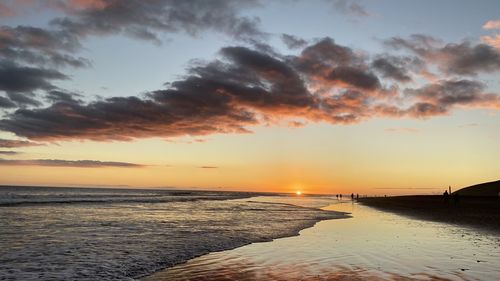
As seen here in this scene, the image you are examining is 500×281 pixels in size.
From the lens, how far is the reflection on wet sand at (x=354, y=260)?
42.0ft

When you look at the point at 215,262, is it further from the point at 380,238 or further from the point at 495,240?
the point at 495,240

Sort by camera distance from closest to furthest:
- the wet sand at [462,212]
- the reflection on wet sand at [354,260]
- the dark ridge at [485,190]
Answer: the reflection on wet sand at [354,260], the wet sand at [462,212], the dark ridge at [485,190]

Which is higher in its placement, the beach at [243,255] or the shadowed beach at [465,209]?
the shadowed beach at [465,209]

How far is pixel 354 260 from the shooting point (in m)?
15.5

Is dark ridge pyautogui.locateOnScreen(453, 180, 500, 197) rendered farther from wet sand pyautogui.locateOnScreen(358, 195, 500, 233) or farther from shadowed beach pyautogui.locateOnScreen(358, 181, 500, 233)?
wet sand pyautogui.locateOnScreen(358, 195, 500, 233)

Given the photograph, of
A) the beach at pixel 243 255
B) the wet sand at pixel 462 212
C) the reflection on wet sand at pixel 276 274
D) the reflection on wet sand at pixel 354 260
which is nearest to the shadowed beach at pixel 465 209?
the wet sand at pixel 462 212

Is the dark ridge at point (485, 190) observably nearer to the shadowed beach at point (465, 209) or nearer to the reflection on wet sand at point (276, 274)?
the shadowed beach at point (465, 209)

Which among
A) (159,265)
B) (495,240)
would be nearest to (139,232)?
(159,265)

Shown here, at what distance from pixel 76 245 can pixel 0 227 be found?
35.3 ft

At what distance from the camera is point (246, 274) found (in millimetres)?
13078

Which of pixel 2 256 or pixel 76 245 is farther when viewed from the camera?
pixel 76 245

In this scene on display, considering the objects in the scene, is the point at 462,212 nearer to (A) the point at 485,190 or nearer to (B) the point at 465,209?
(B) the point at 465,209

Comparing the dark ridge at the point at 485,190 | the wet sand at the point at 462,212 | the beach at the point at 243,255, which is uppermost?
the dark ridge at the point at 485,190

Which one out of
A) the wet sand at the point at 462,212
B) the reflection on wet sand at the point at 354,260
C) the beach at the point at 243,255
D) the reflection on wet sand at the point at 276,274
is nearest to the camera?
the reflection on wet sand at the point at 276,274
